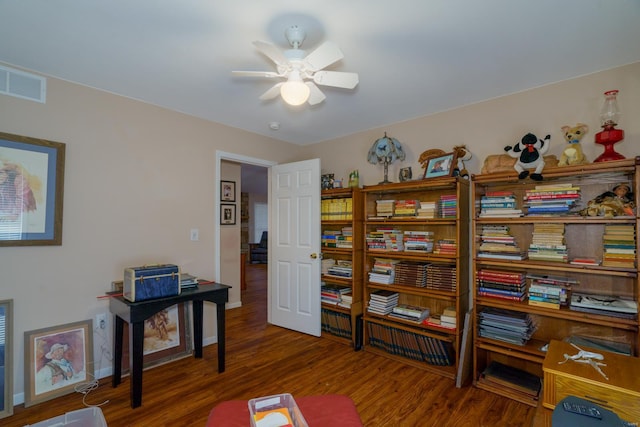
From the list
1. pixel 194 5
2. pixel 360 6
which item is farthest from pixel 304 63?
pixel 194 5

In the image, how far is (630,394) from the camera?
4.18ft

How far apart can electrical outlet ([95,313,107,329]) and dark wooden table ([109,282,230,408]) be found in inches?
4.3

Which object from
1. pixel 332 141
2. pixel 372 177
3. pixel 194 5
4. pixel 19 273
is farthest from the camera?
pixel 332 141

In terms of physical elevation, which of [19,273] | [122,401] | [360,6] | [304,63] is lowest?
[122,401]

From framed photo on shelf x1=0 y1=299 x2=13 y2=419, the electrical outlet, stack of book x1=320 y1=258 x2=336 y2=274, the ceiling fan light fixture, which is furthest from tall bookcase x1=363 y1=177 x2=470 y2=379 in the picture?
framed photo on shelf x1=0 y1=299 x2=13 y2=419

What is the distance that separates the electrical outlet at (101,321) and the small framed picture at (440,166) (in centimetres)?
302

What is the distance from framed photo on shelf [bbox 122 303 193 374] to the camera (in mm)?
2734

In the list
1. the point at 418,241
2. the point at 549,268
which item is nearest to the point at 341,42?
the point at 418,241

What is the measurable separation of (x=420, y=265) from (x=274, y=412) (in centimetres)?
205

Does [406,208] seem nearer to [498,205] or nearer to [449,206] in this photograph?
[449,206]

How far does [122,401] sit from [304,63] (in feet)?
8.52

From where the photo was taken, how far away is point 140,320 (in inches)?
85.2

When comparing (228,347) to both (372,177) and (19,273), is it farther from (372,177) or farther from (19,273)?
(372,177)

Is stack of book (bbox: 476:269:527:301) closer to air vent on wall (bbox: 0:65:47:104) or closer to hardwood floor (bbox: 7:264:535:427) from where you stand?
hardwood floor (bbox: 7:264:535:427)
